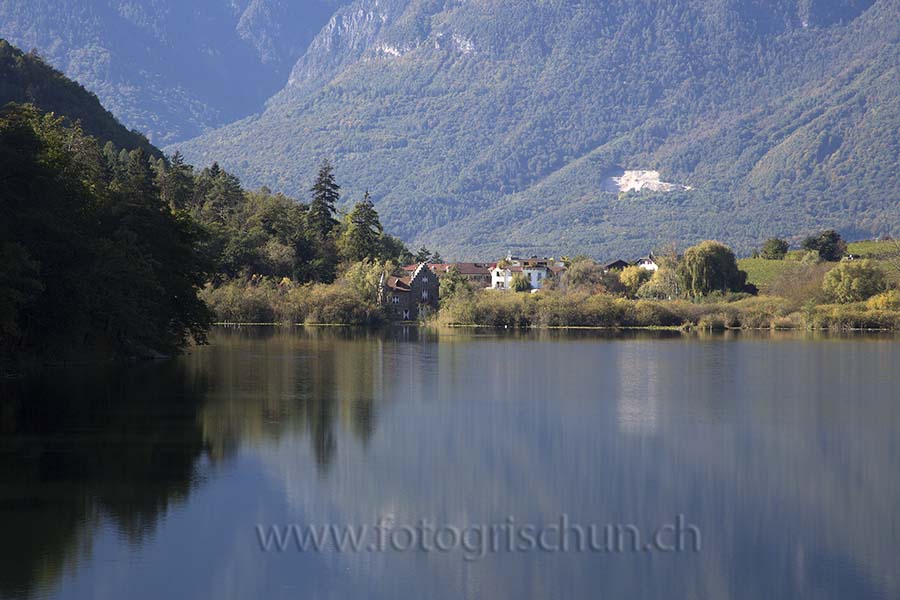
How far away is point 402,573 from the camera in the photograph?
17828 mm

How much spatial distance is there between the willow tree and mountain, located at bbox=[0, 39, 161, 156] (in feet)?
170

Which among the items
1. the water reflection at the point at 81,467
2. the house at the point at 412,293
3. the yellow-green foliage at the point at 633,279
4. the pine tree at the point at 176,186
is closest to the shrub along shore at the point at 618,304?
the house at the point at 412,293

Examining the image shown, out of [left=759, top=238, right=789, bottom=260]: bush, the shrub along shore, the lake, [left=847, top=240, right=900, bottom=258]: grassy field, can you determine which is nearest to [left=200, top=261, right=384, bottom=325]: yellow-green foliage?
the shrub along shore

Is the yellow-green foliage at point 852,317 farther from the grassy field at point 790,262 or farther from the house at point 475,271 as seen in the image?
the house at point 475,271

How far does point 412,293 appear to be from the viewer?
119625 millimetres

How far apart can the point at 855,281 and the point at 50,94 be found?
2704 inches

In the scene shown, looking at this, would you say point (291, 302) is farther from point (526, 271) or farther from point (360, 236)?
point (526, 271)

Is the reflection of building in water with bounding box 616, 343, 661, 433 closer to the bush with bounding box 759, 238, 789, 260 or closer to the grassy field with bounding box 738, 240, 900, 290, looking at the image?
the grassy field with bounding box 738, 240, 900, 290

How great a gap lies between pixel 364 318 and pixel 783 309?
34108 mm

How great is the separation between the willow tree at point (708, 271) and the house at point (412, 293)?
Result: 23.1 meters

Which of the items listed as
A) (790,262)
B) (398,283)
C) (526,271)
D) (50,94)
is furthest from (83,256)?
(526,271)

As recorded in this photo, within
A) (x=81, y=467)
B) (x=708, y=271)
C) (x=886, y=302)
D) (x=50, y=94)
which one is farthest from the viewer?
(x=708, y=271)

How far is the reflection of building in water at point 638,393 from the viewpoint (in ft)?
110

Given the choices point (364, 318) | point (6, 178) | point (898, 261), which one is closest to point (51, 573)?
point (6, 178)
